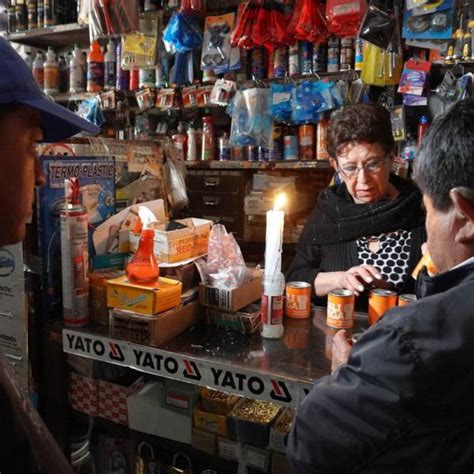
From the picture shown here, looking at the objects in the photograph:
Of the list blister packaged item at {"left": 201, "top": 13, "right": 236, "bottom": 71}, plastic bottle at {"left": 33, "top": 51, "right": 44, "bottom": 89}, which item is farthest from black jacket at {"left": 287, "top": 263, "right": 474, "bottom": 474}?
plastic bottle at {"left": 33, "top": 51, "right": 44, "bottom": 89}

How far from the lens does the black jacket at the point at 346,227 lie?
6.31 ft

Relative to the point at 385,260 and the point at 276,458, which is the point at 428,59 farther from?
the point at 276,458

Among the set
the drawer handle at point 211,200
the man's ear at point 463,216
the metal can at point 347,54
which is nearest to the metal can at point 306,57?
the metal can at point 347,54

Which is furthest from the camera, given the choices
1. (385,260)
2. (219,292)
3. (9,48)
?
(385,260)

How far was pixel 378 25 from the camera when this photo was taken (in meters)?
2.75

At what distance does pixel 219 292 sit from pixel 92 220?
1.72 feet

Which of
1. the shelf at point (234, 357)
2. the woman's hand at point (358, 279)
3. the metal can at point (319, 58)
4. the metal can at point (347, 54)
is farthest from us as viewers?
the metal can at point (319, 58)

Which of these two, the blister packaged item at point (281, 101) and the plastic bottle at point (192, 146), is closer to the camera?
the blister packaged item at point (281, 101)

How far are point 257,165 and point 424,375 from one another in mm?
2739

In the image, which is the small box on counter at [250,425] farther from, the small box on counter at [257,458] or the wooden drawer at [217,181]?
the wooden drawer at [217,181]

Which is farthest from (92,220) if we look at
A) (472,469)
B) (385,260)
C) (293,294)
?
(472,469)

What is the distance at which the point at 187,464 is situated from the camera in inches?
64.1

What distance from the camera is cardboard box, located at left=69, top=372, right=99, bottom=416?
1570 mm

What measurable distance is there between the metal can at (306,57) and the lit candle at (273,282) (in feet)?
6.73
